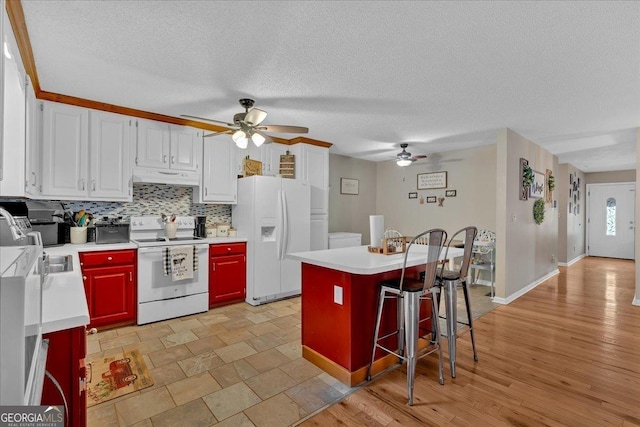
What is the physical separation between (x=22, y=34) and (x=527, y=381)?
4.16m

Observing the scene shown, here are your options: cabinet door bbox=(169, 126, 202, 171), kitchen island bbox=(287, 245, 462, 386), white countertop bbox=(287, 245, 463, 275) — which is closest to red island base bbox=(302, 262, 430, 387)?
kitchen island bbox=(287, 245, 462, 386)

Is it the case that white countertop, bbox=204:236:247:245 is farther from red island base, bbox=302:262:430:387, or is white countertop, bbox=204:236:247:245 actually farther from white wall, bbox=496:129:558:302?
white wall, bbox=496:129:558:302

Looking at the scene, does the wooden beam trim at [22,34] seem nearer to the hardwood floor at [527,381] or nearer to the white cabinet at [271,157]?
the white cabinet at [271,157]

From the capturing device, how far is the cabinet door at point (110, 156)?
3365 mm

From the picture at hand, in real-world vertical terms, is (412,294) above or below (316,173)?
below

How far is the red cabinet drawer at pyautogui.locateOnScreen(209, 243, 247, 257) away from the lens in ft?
12.9

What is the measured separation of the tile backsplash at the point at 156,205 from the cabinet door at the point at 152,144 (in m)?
0.38

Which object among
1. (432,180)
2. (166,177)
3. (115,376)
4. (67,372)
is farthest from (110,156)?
(432,180)

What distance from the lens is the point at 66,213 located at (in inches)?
136

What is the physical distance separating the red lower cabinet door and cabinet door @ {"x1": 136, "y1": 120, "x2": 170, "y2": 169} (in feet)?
9.18

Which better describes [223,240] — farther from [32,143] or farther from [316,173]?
[32,143]

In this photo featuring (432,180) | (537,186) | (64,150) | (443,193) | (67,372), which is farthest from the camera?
(432,180)

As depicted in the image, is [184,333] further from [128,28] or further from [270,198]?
[128,28]

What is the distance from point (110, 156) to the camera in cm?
346
